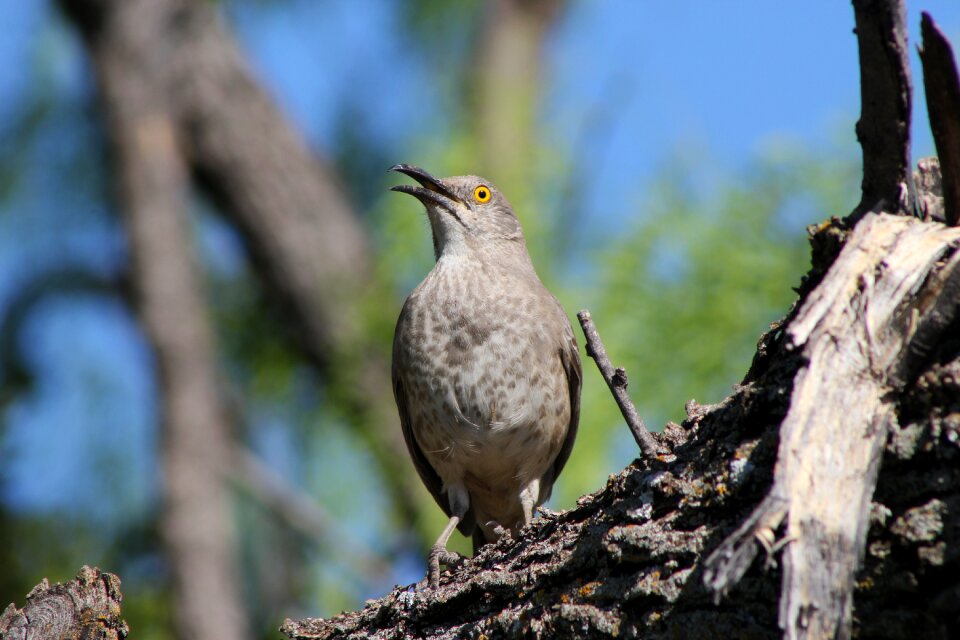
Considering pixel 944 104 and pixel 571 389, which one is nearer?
pixel 944 104

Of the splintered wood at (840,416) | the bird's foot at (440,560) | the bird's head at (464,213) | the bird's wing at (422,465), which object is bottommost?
the splintered wood at (840,416)

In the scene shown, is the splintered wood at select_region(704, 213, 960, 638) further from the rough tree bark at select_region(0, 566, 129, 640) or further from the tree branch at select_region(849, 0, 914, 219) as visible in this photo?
the rough tree bark at select_region(0, 566, 129, 640)

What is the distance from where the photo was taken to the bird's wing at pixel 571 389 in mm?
5609

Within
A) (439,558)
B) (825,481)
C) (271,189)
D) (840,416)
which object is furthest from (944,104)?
(271,189)

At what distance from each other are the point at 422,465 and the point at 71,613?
2795 millimetres

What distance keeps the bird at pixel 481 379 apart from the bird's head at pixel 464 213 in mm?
11

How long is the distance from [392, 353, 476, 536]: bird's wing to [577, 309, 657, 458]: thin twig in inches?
103

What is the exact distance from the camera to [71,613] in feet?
10.4

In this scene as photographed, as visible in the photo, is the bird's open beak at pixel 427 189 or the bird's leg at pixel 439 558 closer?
the bird's leg at pixel 439 558

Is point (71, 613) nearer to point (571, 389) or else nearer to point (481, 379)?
point (481, 379)

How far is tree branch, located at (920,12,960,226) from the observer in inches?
102

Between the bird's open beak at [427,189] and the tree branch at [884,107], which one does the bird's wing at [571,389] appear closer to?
the bird's open beak at [427,189]

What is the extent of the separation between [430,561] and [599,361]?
1.70 m

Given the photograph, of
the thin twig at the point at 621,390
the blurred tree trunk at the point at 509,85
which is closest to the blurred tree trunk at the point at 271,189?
the blurred tree trunk at the point at 509,85
